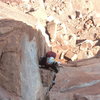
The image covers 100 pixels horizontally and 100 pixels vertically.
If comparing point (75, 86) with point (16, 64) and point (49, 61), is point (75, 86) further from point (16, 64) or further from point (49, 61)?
point (16, 64)

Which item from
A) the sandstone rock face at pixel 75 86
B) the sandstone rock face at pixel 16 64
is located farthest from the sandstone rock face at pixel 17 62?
the sandstone rock face at pixel 75 86

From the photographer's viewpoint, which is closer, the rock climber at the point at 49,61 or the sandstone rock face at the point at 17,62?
the sandstone rock face at the point at 17,62

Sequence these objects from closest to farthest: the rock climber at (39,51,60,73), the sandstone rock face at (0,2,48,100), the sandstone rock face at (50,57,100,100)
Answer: the sandstone rock face at (0,2,48,100), the sandstone rock face at (50,57,100,100), the rock climber at (39,51,60,73)

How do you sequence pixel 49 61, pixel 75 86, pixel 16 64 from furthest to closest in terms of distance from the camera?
pixel 75 86
pixel 49 61
pixel 16 64

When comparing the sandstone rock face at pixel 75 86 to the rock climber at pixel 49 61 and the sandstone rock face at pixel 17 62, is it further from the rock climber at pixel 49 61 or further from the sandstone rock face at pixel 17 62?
the sandstone rock face at pixel 17 62

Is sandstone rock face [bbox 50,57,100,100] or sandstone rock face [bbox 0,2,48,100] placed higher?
sandstone rock face [bbox 0,2,48,100]

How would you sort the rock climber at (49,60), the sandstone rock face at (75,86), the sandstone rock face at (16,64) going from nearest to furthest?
the sandstone rock face at (16,64), the sandstone rock face at (75,86), the rock climber at (49,60)

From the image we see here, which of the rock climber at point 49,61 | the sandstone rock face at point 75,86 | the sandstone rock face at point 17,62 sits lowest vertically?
the sandstone rock face at point 75,86

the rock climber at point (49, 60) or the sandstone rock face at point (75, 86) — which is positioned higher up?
the rock climber at point (49, 60)

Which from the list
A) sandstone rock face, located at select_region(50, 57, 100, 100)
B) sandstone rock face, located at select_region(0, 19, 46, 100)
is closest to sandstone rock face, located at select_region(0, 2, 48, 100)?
sandstone rock face, located at select_region(0, 19, 46, 100)

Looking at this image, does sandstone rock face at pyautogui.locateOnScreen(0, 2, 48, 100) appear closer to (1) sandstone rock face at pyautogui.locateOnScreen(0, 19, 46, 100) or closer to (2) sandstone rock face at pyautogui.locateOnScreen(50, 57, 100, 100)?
(1) sandstone rock face at pyautogui.locateOnScreen(0, 19, 46, 100)

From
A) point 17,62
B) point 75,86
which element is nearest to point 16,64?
point 17,62

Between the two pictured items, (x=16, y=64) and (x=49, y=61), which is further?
(x=49, y=61)

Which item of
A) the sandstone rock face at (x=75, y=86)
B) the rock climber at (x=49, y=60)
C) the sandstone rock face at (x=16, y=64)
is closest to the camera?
the sandstone rock face at (x=16, y=64)
